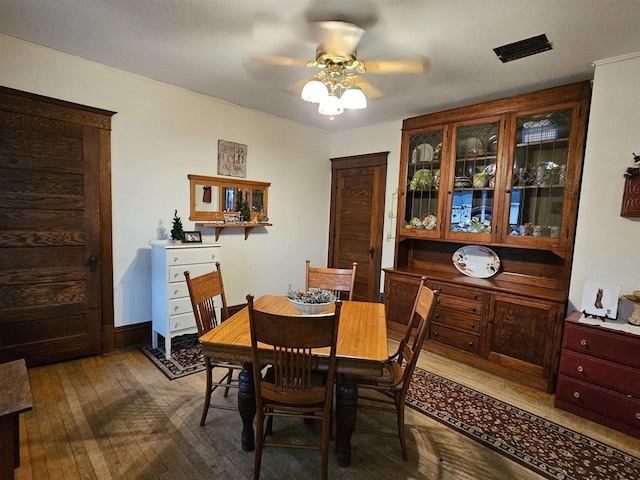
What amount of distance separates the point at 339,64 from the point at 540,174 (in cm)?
199

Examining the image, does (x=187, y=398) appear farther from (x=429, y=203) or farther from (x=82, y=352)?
(x=429, y=203)

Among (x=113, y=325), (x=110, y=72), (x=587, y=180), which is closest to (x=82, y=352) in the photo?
(x=113, y=325)

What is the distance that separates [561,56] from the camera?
234 centimetres

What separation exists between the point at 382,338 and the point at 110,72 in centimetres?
321

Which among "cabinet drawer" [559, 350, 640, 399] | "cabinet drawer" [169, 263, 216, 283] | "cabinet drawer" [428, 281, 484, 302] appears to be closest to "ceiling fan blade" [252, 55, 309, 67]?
"cabinet drawer" [169, 263, 216, 283]

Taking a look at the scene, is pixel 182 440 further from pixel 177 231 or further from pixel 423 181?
pixel 423 181

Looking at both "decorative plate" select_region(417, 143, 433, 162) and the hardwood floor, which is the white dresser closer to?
the hardwood floor

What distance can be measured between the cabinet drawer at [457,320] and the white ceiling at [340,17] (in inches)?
84.0

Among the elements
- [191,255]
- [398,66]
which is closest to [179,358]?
[191,255]

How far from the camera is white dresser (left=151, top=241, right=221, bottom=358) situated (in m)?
2.95

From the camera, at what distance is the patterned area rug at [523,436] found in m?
1.85

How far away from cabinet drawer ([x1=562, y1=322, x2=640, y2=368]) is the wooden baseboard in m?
3.66

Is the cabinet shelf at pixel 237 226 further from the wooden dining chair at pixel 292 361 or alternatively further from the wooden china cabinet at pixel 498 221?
the wooden dining chair at pixel 292 361

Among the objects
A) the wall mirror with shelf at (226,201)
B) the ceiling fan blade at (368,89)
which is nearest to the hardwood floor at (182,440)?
the wall mirror with shelf at (226,201)
